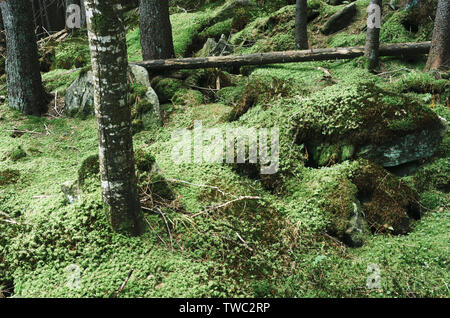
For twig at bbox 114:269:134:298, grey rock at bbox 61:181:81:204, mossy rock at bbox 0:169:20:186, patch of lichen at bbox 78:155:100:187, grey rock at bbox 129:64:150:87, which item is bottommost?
twig at bbox 114:269:134:298

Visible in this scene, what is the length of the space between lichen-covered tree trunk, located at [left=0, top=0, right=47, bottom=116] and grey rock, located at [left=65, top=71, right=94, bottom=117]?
0.74 meters

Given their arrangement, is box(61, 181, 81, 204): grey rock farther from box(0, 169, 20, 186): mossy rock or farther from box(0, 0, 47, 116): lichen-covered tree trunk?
box(0, 0, 47, 116): lichen-covered tree trunk

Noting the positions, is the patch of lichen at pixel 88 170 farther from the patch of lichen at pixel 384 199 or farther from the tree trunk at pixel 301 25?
the tree trunk at pixel 301 25

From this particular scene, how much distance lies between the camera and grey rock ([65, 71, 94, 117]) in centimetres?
845

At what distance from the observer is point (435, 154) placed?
5836mm

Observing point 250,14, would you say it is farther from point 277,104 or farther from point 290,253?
point 290,253

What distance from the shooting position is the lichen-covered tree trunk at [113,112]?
3430 millimetres

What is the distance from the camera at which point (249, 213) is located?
4785 millimetres
